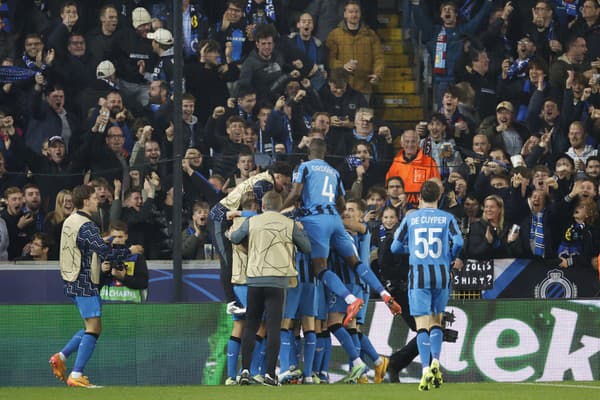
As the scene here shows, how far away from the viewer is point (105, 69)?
1816cm

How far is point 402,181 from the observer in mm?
17016

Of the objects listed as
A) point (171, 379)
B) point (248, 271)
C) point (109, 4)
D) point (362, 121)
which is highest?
point (109, 4)

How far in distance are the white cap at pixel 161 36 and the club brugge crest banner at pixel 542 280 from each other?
17.6 feet

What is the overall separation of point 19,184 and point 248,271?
5.53 metres

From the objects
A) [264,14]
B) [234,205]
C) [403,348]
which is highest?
[264,14]

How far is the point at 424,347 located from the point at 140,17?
793cm

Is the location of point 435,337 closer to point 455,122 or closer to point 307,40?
point 455,122

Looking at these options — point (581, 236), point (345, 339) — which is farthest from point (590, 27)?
point (345, 339)

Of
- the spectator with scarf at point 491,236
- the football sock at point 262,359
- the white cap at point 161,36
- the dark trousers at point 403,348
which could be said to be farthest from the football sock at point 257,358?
the white cap at point 161,36

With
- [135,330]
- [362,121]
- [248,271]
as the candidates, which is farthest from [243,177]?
[248,271]

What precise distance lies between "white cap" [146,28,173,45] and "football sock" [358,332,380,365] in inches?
236

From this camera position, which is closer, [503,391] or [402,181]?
[503,391]

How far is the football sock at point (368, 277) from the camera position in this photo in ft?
43.2

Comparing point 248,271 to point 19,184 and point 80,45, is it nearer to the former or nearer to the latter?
point 19,184
